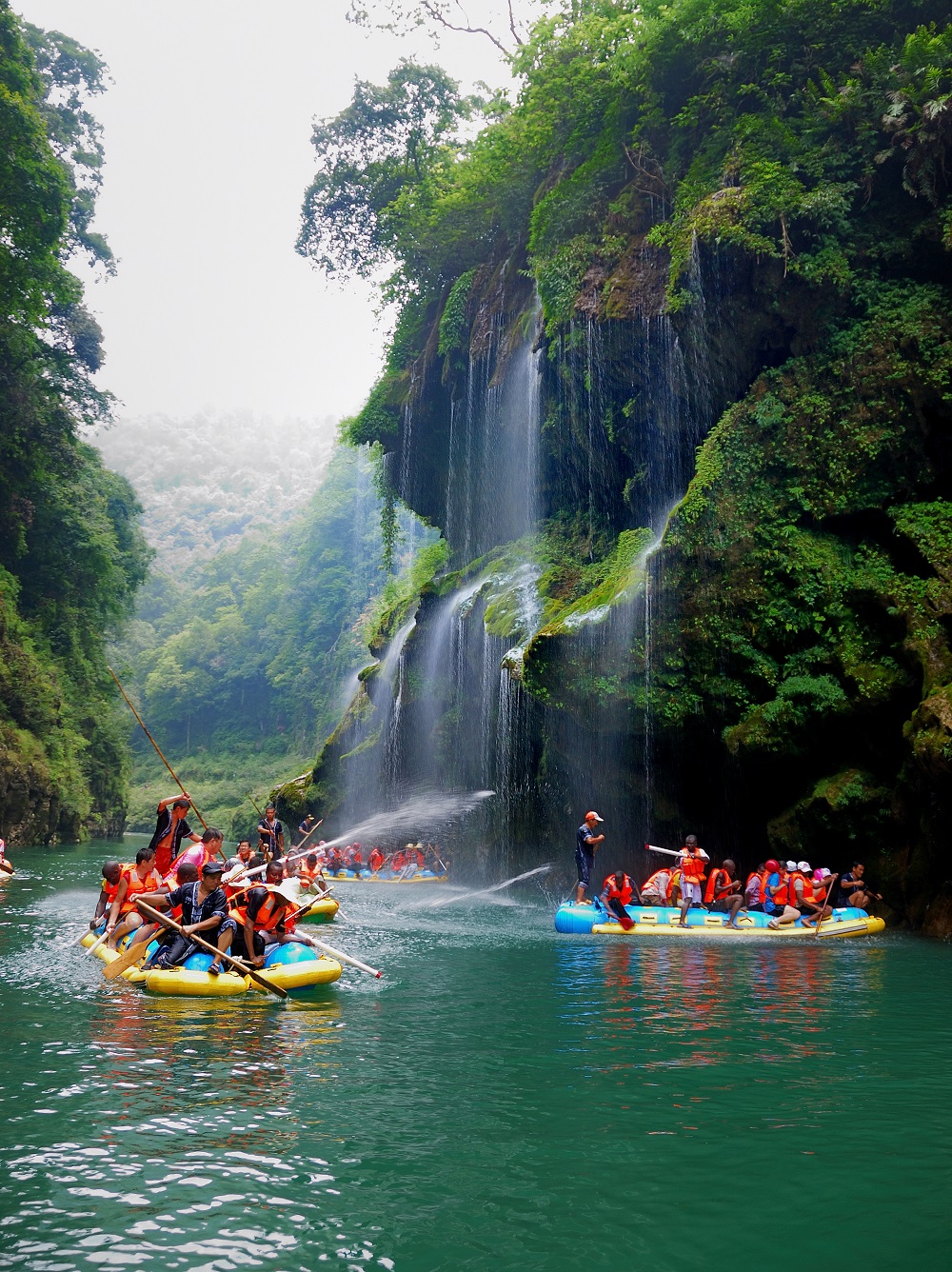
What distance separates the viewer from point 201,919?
28.6 feet

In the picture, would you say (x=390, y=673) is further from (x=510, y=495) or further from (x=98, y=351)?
(x=98, y=351)

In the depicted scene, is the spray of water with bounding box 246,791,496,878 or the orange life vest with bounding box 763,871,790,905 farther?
the spray of water with bounding box 246,791,496,878

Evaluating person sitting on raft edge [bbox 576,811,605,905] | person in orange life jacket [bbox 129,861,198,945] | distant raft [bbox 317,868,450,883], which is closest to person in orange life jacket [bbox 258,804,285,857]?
person sitting on raft edge [bbox 576,811,605,905]

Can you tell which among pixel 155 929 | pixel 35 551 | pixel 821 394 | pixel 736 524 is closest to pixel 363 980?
pixel 155 929

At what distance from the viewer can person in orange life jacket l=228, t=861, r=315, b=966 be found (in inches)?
346

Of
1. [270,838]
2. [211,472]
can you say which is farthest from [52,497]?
[211,472]

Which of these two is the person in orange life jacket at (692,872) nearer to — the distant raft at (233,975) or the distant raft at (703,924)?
the distant raft at (703,924)

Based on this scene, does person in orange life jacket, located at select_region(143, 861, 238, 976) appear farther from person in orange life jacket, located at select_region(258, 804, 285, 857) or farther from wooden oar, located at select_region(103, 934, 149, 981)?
person in orange life jacket, located at select_region(258, 804, 285, 857)

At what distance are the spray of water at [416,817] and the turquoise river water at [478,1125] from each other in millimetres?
15785

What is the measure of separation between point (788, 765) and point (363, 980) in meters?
8.55

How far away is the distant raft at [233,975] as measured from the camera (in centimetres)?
820

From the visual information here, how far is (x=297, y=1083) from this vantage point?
5.72 m

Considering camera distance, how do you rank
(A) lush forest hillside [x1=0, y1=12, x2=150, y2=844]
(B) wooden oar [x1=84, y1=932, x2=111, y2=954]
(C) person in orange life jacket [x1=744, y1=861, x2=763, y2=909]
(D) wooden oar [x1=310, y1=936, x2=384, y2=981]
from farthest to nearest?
(A) lush forest hillside [x1=0, y1=12, x2=150, y2=844] → (C) person in orange life jacket [x1=744, y1=861, x2=763, y2=909] → (B) wooden oar [x1=84, y1=932, x2=111, y2=954] → (D) wooden oar [x1=310, y1=936, x2=384, y2=981]

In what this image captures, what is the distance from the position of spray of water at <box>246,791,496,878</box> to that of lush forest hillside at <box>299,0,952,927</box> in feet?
11.0
